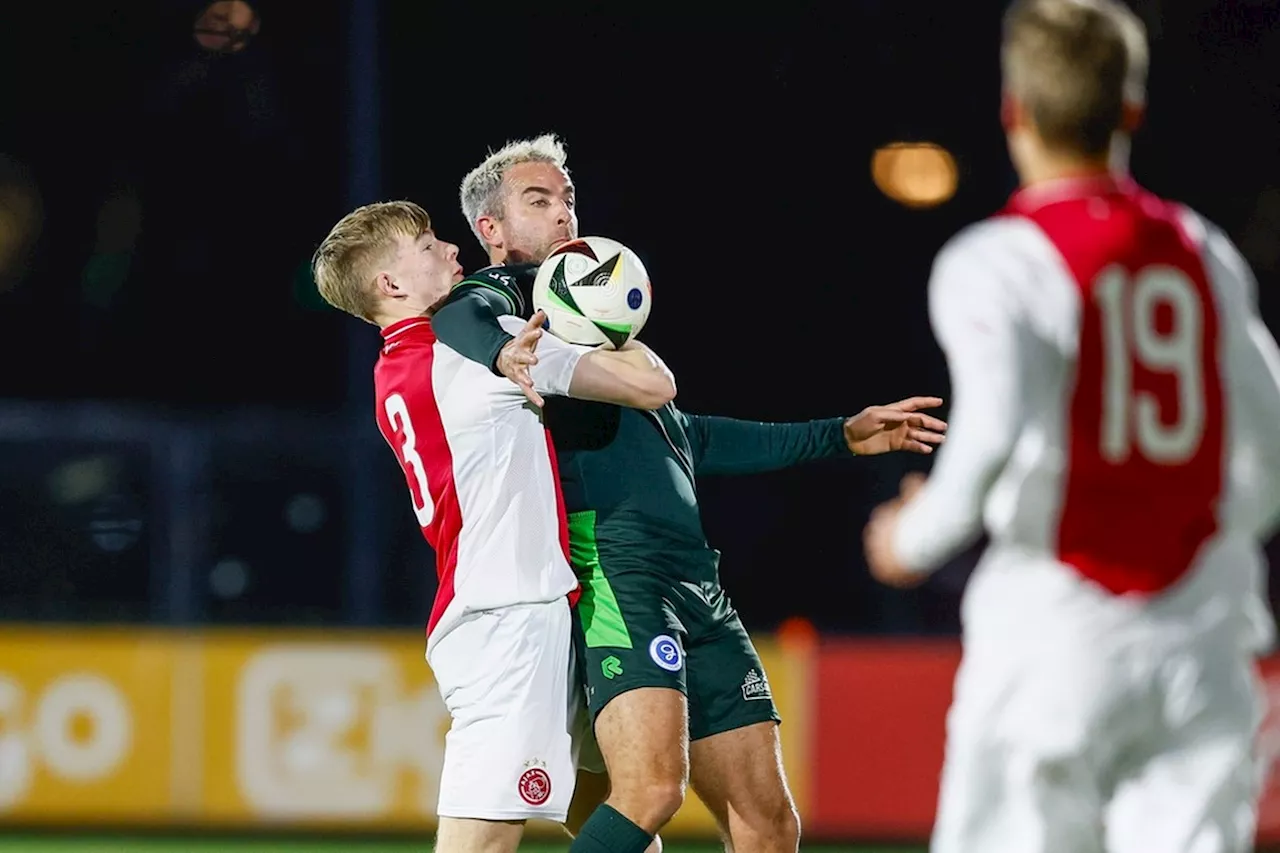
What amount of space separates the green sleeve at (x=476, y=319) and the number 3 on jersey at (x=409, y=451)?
235 mm

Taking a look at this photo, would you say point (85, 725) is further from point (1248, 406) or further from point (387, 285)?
point (1248, 406)

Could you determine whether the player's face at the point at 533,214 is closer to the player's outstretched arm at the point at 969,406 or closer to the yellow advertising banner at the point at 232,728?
the player's outstretched arm at the point at 969,406

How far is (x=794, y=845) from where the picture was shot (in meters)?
4.83

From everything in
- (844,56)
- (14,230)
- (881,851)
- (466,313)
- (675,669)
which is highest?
(844,56)

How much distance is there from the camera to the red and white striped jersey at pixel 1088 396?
9.37 feet

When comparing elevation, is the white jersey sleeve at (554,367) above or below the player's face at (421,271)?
below

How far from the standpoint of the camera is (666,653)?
466cm

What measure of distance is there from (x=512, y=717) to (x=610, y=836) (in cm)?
35

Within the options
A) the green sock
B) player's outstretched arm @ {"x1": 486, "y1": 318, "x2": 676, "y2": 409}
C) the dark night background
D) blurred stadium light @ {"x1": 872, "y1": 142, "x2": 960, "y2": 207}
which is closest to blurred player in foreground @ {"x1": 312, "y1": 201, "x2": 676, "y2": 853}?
player's outstretched arm @ {"x1": 486, "y1": 318, "x2": 676, "y2": 409}

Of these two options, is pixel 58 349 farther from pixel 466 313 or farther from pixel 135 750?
pixel 466 313

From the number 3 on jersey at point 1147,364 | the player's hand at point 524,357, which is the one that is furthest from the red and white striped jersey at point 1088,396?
the player's hand at point 524,357

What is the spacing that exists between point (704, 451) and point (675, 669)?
79cm

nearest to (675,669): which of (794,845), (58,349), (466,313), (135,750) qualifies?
(794,845)

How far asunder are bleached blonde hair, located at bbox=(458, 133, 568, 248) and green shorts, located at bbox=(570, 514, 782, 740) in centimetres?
85
